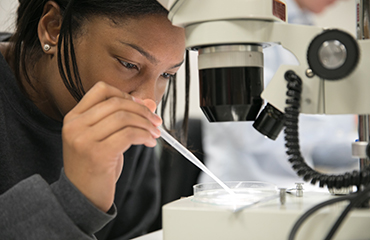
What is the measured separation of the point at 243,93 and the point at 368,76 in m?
0.18

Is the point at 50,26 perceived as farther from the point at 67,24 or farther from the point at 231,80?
the point at 231,80

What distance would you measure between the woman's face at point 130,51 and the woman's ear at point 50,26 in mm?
91

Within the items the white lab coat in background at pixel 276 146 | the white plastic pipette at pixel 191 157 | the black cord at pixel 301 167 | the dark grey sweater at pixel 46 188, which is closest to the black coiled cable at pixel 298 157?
the black cord at pixel 301 167

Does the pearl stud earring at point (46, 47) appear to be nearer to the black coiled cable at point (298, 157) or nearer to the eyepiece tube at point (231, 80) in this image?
the eyepiece tube at point (231, 80)

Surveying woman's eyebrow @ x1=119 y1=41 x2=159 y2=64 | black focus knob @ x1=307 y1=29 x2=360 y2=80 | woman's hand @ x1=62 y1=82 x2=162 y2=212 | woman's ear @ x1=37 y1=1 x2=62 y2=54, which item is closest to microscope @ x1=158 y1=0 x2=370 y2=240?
black focus knob @ x1=307 y1=29 x2=360 y2=80

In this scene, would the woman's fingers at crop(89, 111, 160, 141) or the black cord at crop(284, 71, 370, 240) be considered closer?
the black cord at crop(284, 71, 370, 240)

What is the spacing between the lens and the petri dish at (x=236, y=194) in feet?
1.81

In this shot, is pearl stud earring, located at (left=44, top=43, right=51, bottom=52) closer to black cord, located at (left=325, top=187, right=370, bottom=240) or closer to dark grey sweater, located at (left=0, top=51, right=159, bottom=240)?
dark grey sweater, located at (left=0, top=51, right=159, bottom=240)

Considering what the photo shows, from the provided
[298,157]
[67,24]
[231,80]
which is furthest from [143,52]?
[298,157]

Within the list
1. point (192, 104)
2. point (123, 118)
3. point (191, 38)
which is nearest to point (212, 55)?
point (191, 38)

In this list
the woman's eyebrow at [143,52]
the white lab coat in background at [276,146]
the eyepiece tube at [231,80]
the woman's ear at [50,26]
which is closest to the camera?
the eyepiece tube at [231,80]

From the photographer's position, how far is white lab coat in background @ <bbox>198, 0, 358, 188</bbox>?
5.55ft

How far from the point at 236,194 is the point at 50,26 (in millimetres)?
646

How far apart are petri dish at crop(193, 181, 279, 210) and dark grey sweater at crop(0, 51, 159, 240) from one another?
0.57 feet
